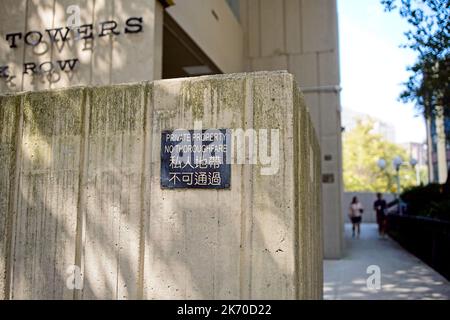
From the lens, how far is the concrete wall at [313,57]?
42.3ft

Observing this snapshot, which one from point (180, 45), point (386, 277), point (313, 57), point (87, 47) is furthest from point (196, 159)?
point (313, 57)

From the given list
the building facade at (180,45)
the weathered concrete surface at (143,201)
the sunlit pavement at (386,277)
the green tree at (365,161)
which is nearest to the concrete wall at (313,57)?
the building facade at (180,45)

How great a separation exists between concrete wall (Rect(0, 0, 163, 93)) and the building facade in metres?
0.02

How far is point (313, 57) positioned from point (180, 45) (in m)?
5.42

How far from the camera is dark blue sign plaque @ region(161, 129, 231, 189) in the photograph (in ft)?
11.0

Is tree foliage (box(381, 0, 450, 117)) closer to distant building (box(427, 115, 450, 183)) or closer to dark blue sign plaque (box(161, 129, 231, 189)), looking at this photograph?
dark blue sign plaque (box(161, 129, 231, 189))

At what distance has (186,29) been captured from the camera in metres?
8.67

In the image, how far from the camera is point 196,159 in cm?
341

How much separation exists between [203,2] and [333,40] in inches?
212

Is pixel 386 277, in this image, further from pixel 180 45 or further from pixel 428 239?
pixel 180 45

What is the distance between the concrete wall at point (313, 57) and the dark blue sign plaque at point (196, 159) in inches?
393

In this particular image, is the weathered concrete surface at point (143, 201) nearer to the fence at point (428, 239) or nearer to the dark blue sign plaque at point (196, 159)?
the dark blue sign plaque at point (196, 159)

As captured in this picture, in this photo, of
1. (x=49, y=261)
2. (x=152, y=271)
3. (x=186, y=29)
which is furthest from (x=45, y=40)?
(x=152, y=271)
